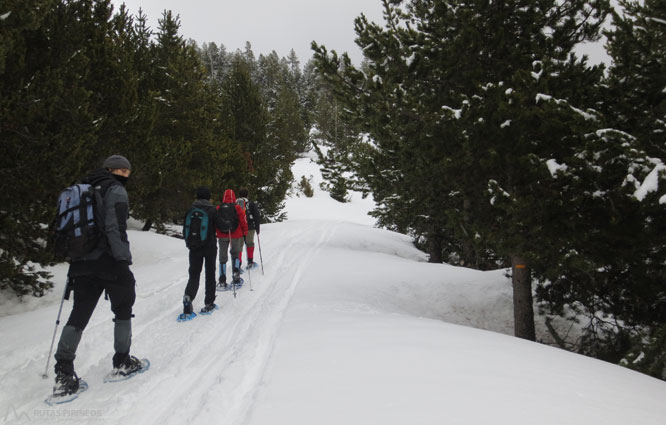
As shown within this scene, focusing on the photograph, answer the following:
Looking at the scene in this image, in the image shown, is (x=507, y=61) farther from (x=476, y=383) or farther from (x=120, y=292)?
(x=120, y=292)

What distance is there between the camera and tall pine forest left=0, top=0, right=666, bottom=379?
4961mm

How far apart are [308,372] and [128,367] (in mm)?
2163

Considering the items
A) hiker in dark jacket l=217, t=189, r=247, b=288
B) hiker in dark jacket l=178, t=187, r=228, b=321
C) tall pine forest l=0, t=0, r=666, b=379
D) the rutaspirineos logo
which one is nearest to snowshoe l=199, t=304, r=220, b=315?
hiker in dark jacket l=178, t=187, r=228, b=321

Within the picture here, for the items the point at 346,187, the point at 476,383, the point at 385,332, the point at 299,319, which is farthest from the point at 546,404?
the point at 346,187

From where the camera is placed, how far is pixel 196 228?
6.08 meters

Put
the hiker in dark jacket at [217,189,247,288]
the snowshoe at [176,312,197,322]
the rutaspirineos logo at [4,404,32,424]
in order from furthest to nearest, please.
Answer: the hiker in dark jacket at [217,189,247,288] < the snowshoe at [176,312,197,322] < the rutaspirineos logo at [4,404,32,424]

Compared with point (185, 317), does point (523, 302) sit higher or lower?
higher

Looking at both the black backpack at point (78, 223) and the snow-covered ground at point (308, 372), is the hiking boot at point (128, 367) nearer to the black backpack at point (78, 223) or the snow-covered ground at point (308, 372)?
the snow-covered ground at point (308, 372)

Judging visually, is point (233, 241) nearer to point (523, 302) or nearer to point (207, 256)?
point (207, 256)

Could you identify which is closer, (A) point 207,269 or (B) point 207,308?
(B) point 207,308

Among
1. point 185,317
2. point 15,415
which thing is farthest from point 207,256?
point 15,415

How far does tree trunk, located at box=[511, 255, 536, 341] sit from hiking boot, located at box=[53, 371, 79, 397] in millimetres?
7475

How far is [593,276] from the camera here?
243 inches

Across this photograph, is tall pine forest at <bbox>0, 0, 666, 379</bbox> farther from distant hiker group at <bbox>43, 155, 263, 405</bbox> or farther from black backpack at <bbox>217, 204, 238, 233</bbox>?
distant hiker group at <bbox>43, 155, 263, 405</bbox>
